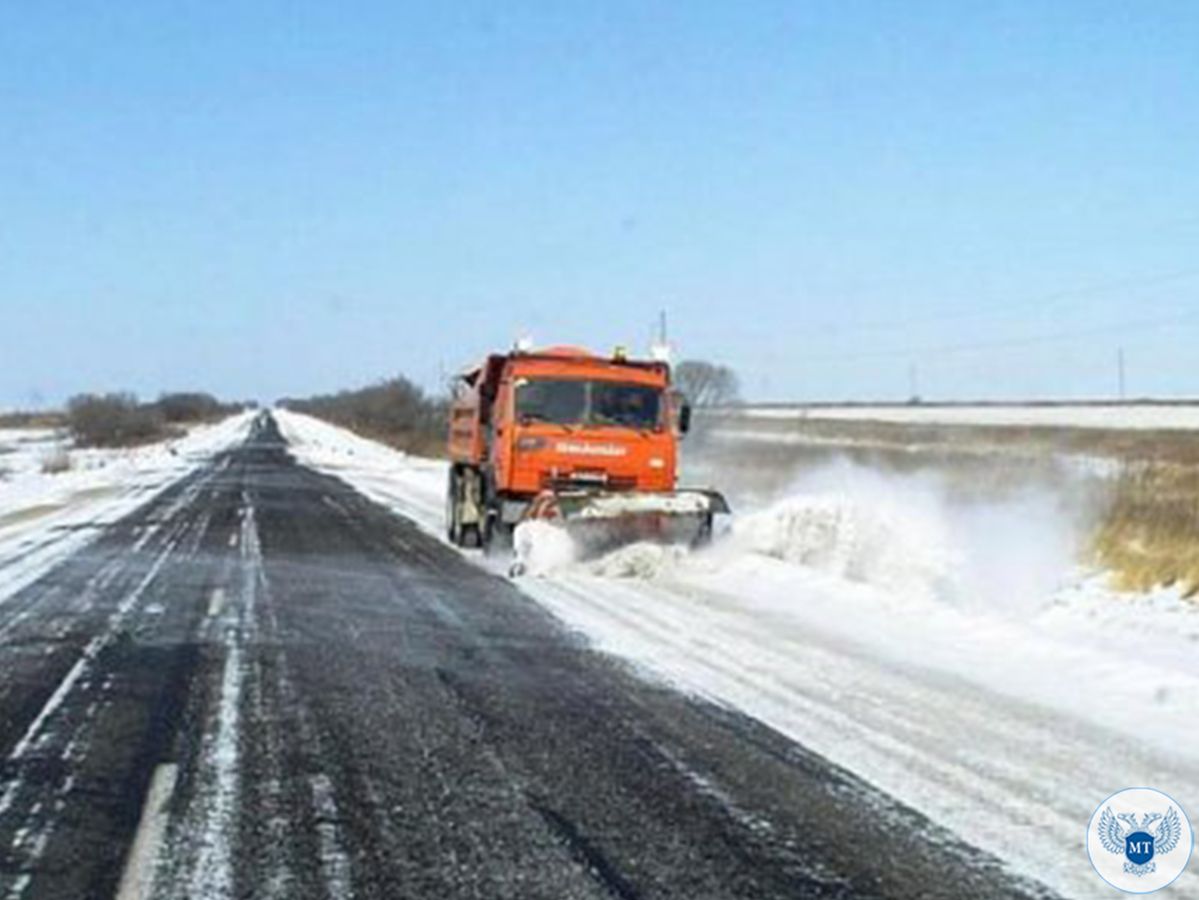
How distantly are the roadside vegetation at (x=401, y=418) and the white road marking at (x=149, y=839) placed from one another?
60664 mm

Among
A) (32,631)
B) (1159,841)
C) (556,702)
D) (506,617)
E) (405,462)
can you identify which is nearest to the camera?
(1159,841)

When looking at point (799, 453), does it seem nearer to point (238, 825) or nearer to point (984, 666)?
point (984, 666)

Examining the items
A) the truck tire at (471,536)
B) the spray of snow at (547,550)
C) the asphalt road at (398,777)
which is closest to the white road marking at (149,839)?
the asphalt road at (398,777)

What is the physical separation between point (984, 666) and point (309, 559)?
10857 millimetres

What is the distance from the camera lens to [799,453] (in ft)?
150

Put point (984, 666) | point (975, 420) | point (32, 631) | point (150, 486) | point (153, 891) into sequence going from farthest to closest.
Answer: point (975, 420) → point (150, 486) → point (32, 631) → point (984, 666) → point (153, 891)

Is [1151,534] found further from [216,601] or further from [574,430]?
[216,601]

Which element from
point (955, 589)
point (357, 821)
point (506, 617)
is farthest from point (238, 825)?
point (955, 589)

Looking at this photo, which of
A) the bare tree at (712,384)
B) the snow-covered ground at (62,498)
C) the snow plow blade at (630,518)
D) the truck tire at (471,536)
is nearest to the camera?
the snow plow blade at (630,518)

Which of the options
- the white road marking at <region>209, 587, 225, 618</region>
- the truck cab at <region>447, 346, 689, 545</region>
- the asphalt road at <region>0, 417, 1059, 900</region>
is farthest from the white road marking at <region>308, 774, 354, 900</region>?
the truck cab at <region>447, 346, 689, 545</region>

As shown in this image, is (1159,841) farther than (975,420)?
No

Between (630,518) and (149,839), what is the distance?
41.4ft

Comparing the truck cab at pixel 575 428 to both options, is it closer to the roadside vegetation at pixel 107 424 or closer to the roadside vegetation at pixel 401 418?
the roadside vegetation at pixel 401 418

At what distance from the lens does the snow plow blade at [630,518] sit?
18797 mm
